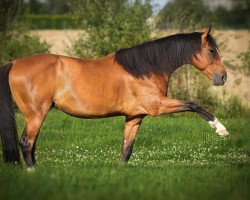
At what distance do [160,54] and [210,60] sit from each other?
925 mm

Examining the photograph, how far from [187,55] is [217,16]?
1202 cm

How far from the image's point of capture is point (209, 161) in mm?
13039

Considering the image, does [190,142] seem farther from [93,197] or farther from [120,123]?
[93,197]

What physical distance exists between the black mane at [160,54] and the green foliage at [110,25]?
429 inches

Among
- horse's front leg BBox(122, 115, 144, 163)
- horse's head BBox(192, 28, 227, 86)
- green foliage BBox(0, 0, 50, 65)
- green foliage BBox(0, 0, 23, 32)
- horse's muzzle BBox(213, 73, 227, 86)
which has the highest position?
horse's head BBox(192, 28, 227, 86)

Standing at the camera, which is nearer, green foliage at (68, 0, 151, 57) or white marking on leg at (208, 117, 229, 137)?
white marking on leg at (208, 117, 229, 137)

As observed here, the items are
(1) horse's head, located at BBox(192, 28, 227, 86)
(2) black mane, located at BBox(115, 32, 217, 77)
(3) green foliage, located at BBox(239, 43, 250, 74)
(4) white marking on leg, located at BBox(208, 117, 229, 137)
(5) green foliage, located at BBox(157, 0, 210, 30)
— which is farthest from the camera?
(5) green foliage, located at BBox(157, 0, 210, 30)

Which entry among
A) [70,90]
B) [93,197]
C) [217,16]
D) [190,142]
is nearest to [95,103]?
[70,90]

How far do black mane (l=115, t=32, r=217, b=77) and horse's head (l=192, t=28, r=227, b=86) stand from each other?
0.05m

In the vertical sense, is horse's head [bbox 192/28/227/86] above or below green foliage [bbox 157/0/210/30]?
above

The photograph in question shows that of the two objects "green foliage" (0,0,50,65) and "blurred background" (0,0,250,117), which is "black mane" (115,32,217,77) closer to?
"blurred background" (0,0,250,117)

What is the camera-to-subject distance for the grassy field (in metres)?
8.19

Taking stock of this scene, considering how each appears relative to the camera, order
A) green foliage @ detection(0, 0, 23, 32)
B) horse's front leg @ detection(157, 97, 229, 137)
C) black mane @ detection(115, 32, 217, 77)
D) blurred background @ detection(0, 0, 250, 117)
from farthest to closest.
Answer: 1. green foliage @ detection(0, 0, 23, 32)
2. blurred background @ detection(0, 0, 250, 117)
3. black mane @ detection(115, 32, 217, 77)
4. horse's front leg @ detection(157, 97, 229, 137)

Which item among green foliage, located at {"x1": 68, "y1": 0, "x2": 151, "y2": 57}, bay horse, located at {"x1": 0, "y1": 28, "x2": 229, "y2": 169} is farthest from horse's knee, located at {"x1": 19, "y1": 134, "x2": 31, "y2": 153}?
green foliage, located at {"x1": 68, "y1": 0, "x2": 151, "y2": 57}
